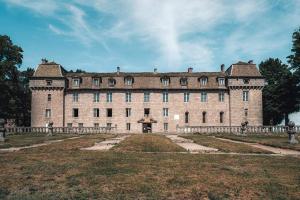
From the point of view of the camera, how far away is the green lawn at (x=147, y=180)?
7332 millimetres

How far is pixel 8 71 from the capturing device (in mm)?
55000

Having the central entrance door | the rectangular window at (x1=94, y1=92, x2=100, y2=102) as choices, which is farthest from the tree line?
the central entrance door

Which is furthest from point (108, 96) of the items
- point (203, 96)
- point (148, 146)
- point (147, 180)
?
point (147, 180)

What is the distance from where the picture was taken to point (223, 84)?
56000mm

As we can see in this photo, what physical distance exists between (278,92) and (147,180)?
190 feet

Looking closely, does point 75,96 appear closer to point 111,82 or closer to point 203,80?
point 111,82

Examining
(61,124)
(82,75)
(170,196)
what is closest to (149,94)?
(82,75)

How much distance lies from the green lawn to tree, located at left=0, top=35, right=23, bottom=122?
153 ft

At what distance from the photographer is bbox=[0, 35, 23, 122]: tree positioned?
2130 inches

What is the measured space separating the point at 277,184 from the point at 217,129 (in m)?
41.6

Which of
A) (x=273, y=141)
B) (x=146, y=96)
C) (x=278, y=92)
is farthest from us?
(x=278, y=92)

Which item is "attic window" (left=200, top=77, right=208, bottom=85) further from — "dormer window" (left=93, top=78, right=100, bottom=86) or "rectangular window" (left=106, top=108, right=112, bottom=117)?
"dormer window" (left=93, top=78, right=100, bottom=86)

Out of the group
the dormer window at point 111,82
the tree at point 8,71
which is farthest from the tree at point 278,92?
the tree at point 8,71

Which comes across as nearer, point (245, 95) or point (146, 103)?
point (245, 95)
